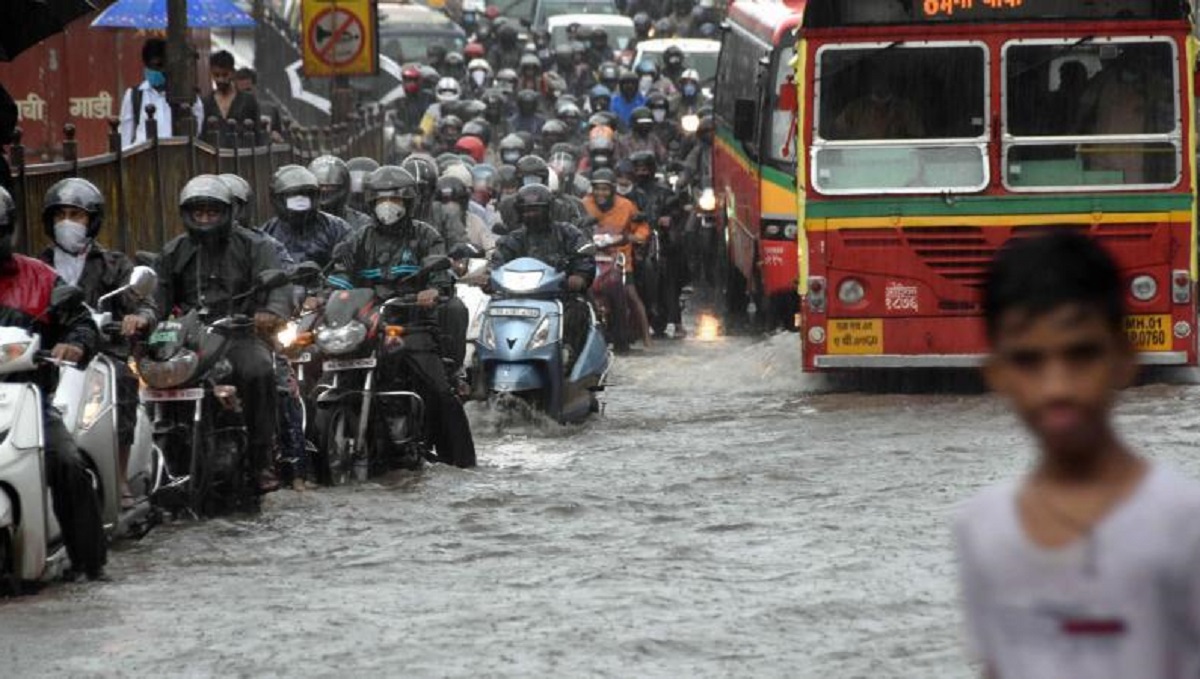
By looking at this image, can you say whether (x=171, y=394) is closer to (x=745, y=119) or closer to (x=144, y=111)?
(x=745, y=119)

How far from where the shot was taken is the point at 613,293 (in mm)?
22953

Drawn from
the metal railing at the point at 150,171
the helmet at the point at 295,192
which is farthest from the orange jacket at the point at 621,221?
the helmet at the point at 295,192

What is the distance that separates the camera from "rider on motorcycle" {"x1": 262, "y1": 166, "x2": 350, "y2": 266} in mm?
15367

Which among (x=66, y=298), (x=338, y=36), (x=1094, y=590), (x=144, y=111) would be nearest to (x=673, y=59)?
(x=338, y=36)

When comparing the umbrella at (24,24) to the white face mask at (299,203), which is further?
the umbrella at (24,24)

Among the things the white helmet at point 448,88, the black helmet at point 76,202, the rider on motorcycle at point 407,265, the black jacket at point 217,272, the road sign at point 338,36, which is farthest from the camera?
the white helmet at point 448,88

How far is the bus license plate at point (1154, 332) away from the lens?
17766mm

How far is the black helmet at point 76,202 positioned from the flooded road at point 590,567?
4.14ft

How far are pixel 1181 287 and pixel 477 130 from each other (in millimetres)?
17411

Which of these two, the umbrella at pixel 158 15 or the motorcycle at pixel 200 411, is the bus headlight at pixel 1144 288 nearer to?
the motorcycle at pixel 200 411

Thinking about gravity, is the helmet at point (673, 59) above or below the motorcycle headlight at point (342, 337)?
above

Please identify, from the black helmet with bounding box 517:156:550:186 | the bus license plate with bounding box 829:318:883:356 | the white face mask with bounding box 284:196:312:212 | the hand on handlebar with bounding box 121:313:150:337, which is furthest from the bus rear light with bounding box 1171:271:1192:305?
the hand on handlebar with bounding box 121:313:150:337

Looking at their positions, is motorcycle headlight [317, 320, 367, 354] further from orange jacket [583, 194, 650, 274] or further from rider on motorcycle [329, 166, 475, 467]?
orange jacket [583, 194, 650, 274]

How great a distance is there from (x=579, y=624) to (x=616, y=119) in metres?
26.6
